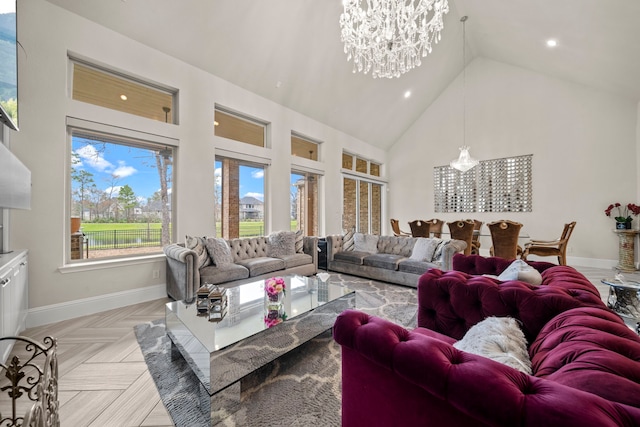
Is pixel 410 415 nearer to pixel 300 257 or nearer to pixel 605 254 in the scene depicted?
pixel 300 257

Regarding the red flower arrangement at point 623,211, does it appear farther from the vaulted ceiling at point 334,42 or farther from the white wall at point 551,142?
the vaulted ceiling at point 334,42

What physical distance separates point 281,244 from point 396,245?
2.09m

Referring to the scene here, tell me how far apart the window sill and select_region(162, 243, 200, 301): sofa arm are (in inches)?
13.4

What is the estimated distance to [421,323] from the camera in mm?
1866

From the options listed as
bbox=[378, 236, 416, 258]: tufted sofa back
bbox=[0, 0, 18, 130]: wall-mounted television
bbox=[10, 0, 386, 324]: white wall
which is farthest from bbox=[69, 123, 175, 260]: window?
bbox=[378, 236, 416, 258]: tufted sofa back

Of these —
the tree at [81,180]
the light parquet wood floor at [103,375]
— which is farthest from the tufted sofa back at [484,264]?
the tree at [81,180]

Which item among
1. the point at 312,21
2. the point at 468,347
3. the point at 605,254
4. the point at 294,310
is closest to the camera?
the point at 468,347

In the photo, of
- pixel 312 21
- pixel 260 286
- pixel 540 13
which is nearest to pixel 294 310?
pixel 260 286

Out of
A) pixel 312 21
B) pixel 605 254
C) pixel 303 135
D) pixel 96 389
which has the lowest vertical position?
pixel 96 389

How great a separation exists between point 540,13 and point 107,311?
24.9 ft

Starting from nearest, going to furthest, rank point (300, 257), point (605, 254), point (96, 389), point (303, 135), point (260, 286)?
point (96, 389) < point (260, 286) < point (300, 257) < point (605, 254) < point (303, 135)

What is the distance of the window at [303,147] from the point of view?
591 centimetres

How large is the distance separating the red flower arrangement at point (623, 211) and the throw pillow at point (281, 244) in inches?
249

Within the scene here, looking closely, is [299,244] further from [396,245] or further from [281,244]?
[396,245]
